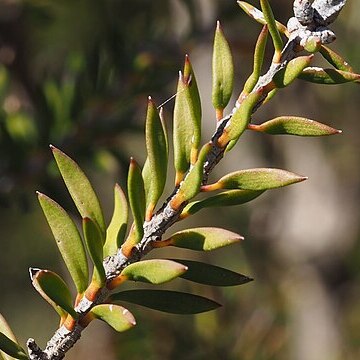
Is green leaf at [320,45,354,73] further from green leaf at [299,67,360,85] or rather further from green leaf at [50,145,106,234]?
green leaf at [50,145,106,234]

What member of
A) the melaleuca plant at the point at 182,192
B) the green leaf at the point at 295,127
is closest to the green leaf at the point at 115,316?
the melaleuca plant at the point at 182,192

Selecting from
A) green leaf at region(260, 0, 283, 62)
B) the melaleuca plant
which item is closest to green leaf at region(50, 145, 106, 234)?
the melaleuca plant

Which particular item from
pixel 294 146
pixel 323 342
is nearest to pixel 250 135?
pixel 294 146

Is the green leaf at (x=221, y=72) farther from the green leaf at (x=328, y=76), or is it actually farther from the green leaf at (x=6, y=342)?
the green leaf at (x=6, y=342)

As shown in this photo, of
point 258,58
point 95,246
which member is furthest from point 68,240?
point 258,58

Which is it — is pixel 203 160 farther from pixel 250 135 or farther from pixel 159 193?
pixel 250 135

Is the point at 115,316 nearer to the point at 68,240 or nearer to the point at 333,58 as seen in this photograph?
the point at 68,240

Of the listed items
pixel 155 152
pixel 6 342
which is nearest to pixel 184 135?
pixel 155 152
